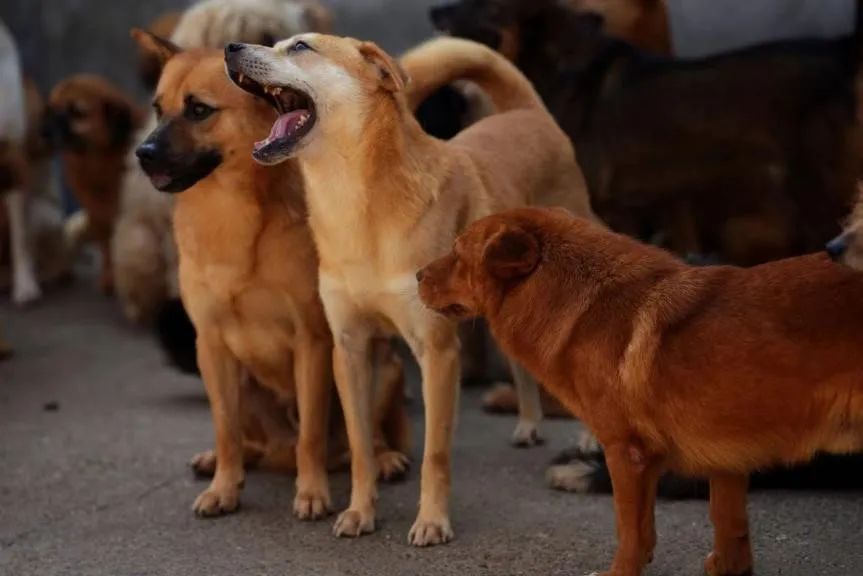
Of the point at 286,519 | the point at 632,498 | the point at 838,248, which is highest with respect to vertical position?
the point at 838,248

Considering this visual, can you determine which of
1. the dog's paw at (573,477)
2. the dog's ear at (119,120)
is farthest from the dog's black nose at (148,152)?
the dog's ear at (119,120)

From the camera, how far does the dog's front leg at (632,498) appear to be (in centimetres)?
310

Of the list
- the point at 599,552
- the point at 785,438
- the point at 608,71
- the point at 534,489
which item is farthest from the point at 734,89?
the point at 785,438

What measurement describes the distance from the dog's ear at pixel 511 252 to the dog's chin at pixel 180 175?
3.73ft

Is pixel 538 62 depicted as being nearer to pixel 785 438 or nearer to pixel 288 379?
pixel 288 379

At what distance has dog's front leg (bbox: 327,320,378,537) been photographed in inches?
154

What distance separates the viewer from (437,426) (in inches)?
150

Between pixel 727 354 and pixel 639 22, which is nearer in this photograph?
pixel 727 354

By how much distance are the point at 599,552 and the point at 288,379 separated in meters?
1.25

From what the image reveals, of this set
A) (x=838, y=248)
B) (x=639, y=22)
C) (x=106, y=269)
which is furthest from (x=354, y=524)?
(x=106, y=269)

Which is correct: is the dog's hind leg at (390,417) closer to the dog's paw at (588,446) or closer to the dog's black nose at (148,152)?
the dog's paw at (588,446)

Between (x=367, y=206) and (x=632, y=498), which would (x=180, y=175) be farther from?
(x=632, y=498)

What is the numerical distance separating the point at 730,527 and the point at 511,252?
2.92 ft

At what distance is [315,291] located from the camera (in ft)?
13.5
